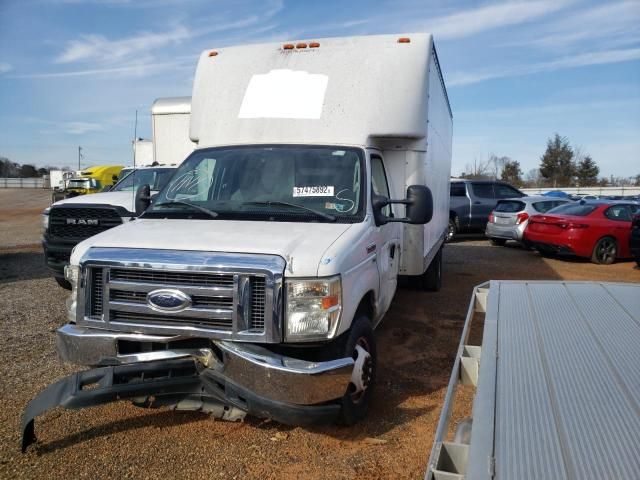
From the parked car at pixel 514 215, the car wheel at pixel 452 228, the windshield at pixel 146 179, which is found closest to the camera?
the windshield at pixel 146 179

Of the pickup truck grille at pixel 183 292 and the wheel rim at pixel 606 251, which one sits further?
the wheel rim at pixel 606 251

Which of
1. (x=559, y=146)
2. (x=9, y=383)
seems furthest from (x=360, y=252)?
(x=559, y=146)

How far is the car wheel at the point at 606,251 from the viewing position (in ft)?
42.1

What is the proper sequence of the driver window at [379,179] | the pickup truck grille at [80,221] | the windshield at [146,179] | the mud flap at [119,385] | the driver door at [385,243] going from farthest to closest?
the windshield at [146,179], the pickup truck grille at [80,221], the driver window at [379,179], the driver door at [385,243], the mud flap at [119,385]

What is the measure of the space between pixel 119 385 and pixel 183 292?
703mm

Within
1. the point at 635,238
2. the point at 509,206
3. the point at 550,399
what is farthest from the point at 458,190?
the point at 550,399

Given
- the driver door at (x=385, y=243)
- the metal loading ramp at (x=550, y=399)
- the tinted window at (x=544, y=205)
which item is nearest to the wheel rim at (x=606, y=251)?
the tinted window at (x=544, y=205)

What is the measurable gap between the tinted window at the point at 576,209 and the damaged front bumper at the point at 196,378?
37.4ft

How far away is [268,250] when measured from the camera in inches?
134

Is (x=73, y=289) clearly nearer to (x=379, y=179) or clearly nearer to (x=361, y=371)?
(x=361, y=371)

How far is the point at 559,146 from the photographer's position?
62344 mm

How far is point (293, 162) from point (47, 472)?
2876mm

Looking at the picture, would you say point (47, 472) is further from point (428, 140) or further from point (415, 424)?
point (428, 140)

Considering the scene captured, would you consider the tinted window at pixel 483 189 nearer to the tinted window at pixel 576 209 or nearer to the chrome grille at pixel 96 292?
the tinted window at pixel 576 209
